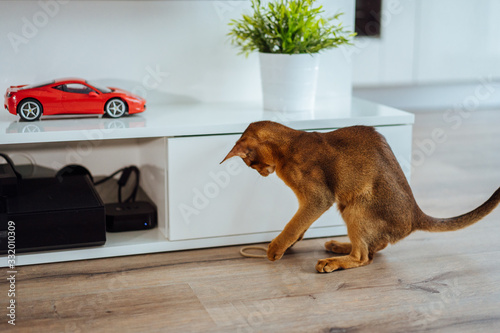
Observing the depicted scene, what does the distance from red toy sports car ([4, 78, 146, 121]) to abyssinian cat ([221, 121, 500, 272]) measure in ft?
1.09

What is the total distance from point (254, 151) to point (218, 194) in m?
0.19

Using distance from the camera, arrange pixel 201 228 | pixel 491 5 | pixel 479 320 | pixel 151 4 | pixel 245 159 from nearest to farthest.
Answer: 1. pixel 479 320
2. pixel 245 159
3. pixel 201 228
4. pixel 151 4
5. pixel 491 5

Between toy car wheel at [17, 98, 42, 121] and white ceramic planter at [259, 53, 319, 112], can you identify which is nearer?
toy car wheel at [17, 98, 42, 121]

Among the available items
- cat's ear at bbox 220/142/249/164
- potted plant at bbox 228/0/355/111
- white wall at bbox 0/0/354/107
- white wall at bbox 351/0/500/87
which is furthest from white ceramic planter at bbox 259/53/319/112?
white wall at bbox 351/0/500/87

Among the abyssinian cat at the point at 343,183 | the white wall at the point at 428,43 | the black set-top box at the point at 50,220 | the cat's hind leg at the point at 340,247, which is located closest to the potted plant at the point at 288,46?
the abyssinian cat at the point at 343,183

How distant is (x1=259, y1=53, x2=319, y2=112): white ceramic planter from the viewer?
4.97 ft

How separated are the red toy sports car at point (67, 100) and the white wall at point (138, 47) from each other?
161mm

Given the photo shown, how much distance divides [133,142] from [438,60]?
6.35 ft

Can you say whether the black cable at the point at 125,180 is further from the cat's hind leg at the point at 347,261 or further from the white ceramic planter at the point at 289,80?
the cat's hind leg at the point at 347,261

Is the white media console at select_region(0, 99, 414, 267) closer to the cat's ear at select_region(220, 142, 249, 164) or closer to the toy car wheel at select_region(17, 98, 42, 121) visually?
the toy car wheel at select_region(17, 98, 42, 121)

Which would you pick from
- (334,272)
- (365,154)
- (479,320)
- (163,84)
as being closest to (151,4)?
(163,84)

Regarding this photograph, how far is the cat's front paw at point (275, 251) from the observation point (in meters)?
1.33

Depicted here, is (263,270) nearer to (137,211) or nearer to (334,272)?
(334,272)

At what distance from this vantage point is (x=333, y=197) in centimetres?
130
